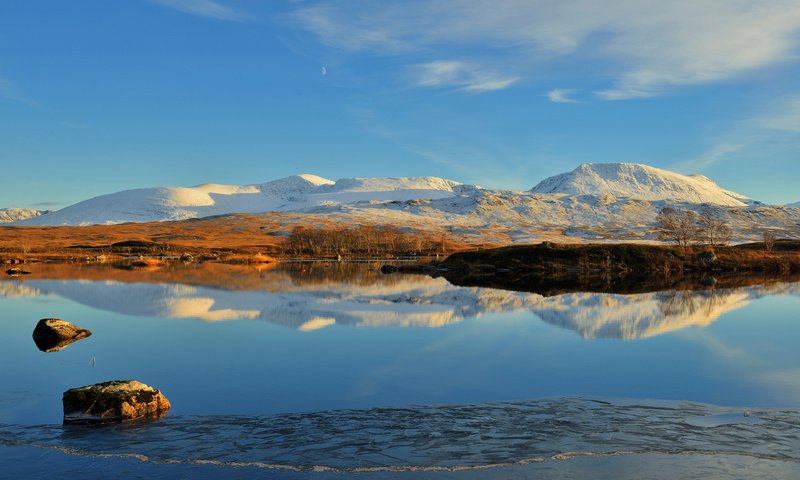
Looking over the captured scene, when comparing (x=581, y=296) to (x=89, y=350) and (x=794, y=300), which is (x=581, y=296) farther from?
(x=89, y=350)

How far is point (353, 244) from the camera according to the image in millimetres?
170250

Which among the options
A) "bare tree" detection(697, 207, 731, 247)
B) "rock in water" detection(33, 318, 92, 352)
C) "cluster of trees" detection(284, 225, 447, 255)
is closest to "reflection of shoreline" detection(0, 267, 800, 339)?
"rock in water" detection(33, 318, 92, 352)

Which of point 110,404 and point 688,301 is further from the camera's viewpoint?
point 688,301

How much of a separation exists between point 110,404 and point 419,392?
7985 millimetres

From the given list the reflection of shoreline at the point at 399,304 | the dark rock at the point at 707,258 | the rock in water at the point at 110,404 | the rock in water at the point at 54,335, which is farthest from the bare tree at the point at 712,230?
the rock in water at the point at 110,404

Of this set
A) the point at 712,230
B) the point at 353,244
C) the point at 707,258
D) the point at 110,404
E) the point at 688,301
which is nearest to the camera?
the point at 110,404

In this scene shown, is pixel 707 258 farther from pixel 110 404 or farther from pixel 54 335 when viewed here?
pixel 110 404

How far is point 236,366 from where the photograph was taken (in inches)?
834

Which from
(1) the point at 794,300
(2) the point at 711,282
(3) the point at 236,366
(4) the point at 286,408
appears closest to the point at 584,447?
(4) the point at 286,408

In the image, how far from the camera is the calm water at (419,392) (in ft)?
39.7

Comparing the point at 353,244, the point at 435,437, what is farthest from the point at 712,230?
the point at 435,437

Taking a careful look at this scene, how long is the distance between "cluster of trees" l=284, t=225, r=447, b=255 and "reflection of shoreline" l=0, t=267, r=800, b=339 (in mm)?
104532

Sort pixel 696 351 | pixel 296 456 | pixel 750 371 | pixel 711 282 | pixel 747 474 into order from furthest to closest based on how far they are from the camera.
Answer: pixel 711 282 → pixel 696 351 → pixel 750 371 → pixel 296 456 → pixel 747 474

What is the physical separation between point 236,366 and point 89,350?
24.0 ft
